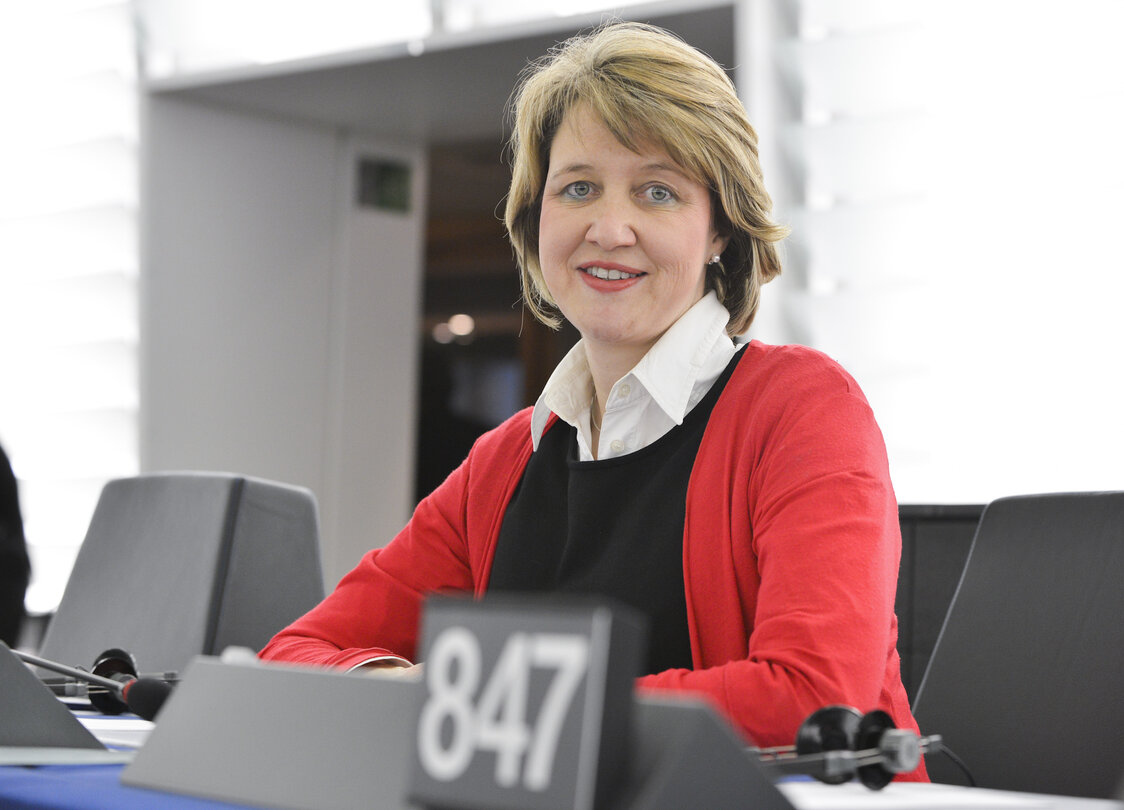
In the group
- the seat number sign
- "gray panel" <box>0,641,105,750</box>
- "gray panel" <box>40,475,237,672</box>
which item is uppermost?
the seat number sign

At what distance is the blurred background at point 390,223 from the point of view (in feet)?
8.13

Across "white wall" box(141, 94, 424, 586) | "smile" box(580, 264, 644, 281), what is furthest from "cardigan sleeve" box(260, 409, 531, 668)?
"white wall" box(141, 94, 424, 586)

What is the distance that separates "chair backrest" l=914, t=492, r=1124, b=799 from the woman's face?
0.45 m

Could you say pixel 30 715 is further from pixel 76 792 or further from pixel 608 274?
pixel 608 274

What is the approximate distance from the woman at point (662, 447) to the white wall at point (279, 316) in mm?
2307

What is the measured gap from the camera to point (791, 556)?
4.00 ft

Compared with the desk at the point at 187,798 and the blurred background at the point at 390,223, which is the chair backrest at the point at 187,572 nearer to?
the blurred background at the point at 390,223

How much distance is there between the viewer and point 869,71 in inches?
105

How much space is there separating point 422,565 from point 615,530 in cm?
30

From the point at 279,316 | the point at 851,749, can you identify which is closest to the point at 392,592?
the point at 851,749

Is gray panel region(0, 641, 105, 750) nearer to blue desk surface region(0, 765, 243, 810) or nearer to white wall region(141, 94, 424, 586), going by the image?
blue desk surface region(0, 765, 243, 810)

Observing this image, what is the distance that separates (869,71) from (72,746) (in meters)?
2.13

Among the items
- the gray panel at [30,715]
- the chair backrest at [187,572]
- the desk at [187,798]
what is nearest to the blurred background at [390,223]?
the chair backrest at [187,572]

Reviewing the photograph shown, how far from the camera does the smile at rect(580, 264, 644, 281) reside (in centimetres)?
154
